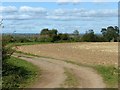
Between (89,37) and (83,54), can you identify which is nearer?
(83,54)

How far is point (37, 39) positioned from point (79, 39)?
946 cm

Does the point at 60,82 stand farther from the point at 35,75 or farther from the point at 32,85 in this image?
the point at 35,75

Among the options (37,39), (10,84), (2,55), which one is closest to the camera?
(10,84)

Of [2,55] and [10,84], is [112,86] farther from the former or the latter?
[2,55]

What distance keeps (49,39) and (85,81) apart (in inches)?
2219

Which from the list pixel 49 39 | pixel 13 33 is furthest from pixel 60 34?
pixel 13 33

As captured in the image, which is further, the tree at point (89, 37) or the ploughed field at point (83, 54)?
the tree at point (89, 37)

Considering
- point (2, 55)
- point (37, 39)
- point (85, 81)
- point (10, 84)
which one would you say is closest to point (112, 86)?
point (85, 81)

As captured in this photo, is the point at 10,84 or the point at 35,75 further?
the point at 35,75

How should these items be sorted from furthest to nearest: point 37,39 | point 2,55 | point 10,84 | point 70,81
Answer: point 37,39, point 2,55, point 70,81, point 10,84

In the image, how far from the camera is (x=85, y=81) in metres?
13.5

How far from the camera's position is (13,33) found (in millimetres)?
15797

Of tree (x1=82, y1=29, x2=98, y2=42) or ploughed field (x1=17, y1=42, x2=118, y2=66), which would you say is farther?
tree (x1=82, y1=29, x2=98, y2=42)

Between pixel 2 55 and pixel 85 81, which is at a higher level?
pixel 2 55
